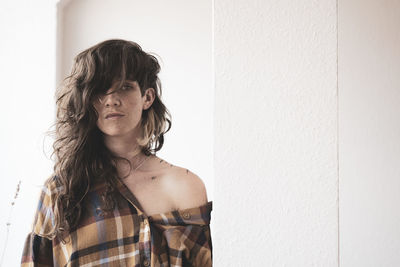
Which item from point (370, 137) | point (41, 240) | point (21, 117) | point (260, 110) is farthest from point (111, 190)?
point (370, 137)

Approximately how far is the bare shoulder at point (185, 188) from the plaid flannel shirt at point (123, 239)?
0.9 inches

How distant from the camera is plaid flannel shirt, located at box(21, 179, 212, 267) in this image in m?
0.81

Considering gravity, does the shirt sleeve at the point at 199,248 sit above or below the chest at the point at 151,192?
below

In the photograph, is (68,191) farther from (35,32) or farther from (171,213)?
(35,32)

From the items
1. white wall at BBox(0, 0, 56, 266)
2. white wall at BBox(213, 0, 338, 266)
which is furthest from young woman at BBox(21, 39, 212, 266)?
white wall at BBox(0, 0, 56, 266)

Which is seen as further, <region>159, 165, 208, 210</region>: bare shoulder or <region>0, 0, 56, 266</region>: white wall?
<region>0, 0, 56, 266</region>: white wall

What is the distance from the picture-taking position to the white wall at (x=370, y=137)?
67.9 inches

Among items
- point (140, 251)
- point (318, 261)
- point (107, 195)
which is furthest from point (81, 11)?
point (318, 261)

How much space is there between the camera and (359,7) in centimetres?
174

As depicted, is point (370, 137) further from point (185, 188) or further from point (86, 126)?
point (86, 126)

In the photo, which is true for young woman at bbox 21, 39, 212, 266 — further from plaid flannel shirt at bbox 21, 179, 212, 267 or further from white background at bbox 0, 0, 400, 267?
white background at bbox 0, 0, 400, 267

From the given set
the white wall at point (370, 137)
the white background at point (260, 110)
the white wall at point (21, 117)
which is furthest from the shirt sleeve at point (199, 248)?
the white wall at point (370, 137)

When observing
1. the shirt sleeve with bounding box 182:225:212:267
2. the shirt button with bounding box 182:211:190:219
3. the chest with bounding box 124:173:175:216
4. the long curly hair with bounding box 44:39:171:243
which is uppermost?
the long curly hair with bounding box 44:39:171:243

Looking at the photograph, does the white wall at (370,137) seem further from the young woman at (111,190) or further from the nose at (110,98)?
the nose at (110,98)
